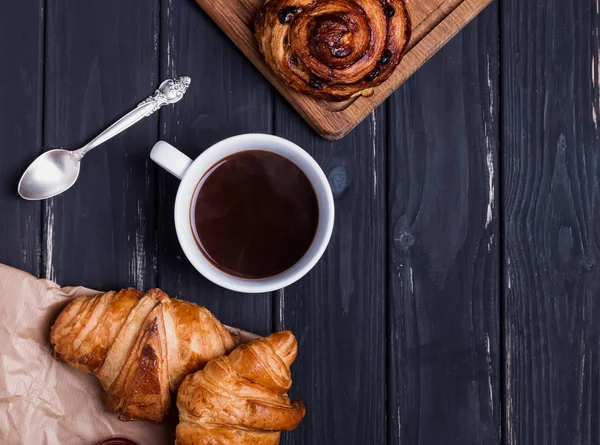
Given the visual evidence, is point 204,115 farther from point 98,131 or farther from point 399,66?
point 399,66

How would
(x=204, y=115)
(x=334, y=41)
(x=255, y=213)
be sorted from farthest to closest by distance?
1. (x=204, y=115)
2. (x=255, y=213)
3. (x=334, y=41)

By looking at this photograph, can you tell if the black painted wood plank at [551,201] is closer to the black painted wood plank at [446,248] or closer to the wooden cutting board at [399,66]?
the black painted wood plank at [446,248]

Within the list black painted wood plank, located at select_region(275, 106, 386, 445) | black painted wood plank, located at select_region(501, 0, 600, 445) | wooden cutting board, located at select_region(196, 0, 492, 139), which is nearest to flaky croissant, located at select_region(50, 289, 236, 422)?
black painted wood plank, located at select_region(275, 106, 386, 445)

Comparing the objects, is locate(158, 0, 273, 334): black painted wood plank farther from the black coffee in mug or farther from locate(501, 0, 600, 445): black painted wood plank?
locate(501, 0, 600, 445): black painted wood plank

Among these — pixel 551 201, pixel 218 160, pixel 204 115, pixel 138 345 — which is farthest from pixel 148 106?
pixel 551 201

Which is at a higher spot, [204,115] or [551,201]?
[204,115]

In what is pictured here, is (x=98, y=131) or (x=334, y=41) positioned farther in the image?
(x=98, y=131)

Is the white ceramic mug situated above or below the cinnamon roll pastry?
below
